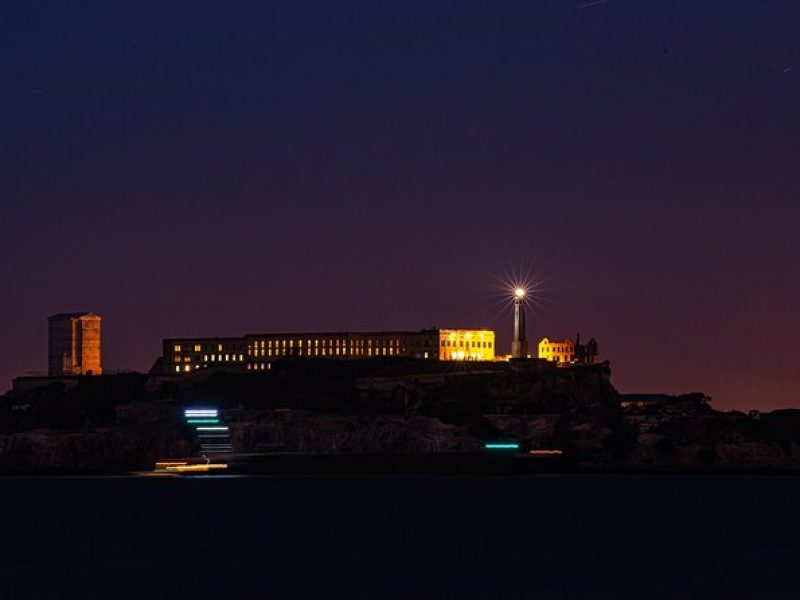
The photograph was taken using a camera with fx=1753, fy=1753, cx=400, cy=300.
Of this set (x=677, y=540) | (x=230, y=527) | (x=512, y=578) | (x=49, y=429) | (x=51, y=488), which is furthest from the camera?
(x=49, y=429)

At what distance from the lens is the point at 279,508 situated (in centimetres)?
10875

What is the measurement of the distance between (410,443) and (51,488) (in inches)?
1800

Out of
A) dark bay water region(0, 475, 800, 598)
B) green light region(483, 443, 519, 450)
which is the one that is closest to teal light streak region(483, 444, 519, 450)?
green light region(483, 443, 519, 450)

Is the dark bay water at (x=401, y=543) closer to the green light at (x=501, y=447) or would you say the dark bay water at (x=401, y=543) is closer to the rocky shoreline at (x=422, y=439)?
the green light at (x=501, y=447)

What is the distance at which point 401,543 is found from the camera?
267 ft

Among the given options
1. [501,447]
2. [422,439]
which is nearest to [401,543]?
[501,447]

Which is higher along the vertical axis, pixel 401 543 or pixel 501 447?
pixel 501 447

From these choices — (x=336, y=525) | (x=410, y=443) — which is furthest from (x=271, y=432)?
(x=336, y=525)

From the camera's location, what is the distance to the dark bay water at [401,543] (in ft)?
209

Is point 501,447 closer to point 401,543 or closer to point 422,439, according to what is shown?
point 422,439

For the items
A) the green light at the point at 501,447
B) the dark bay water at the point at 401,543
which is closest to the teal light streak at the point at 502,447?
the green light at the point at 501,447

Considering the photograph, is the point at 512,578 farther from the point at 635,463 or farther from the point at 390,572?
the point at 635,463

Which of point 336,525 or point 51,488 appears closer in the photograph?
point 336,525

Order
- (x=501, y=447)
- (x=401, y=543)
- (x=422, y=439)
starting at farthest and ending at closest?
(x=422, y=439), (x=501, y=447), (x=401, y=543)
